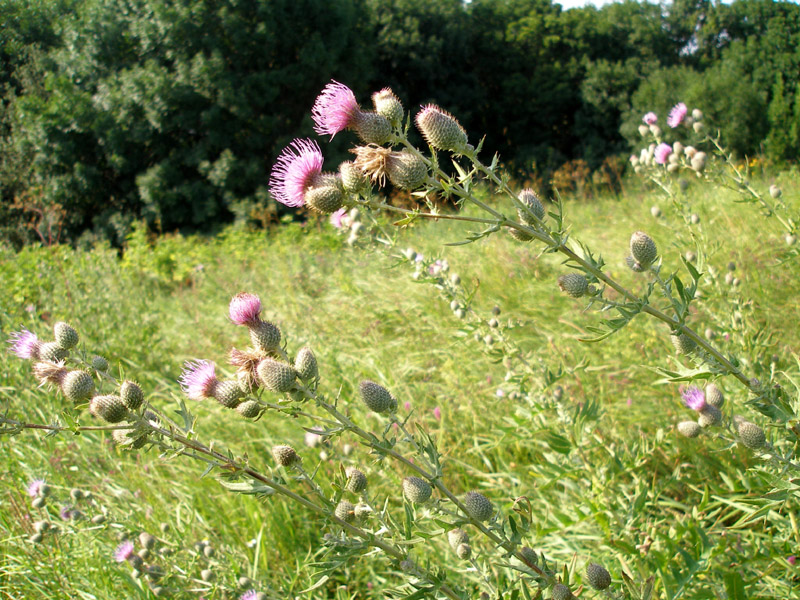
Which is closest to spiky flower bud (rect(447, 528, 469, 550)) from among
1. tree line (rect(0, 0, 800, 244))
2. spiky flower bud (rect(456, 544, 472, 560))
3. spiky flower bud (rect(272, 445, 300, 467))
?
spiky flower bud (rect(456, 544, 472, 560))

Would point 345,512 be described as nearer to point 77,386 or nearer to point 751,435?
point 77,386

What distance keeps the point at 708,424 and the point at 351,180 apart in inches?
45.1

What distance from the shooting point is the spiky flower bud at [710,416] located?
1.48m

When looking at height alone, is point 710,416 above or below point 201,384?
above

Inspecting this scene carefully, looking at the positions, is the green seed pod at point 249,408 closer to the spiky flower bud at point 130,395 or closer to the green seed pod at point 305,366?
the green seed pod at point 305,366

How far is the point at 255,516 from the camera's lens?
7.73 ft

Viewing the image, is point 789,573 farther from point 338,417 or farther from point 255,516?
point 255,516

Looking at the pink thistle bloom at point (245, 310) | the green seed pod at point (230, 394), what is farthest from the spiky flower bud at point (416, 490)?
the pink thistle bloom at point (245, 310)

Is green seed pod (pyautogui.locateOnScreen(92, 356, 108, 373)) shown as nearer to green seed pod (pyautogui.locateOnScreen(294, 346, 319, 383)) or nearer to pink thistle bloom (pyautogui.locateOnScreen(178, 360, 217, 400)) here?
pink thistle bloom (pyautogui.locateOnScreen(178, 360, 217, 400))

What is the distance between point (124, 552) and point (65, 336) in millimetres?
769

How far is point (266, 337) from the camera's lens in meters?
1.35

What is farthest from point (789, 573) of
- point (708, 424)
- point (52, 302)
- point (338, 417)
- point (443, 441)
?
point (52, 302)

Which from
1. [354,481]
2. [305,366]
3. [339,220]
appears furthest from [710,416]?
[339,220]

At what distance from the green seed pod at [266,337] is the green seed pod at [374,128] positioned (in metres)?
0.51
